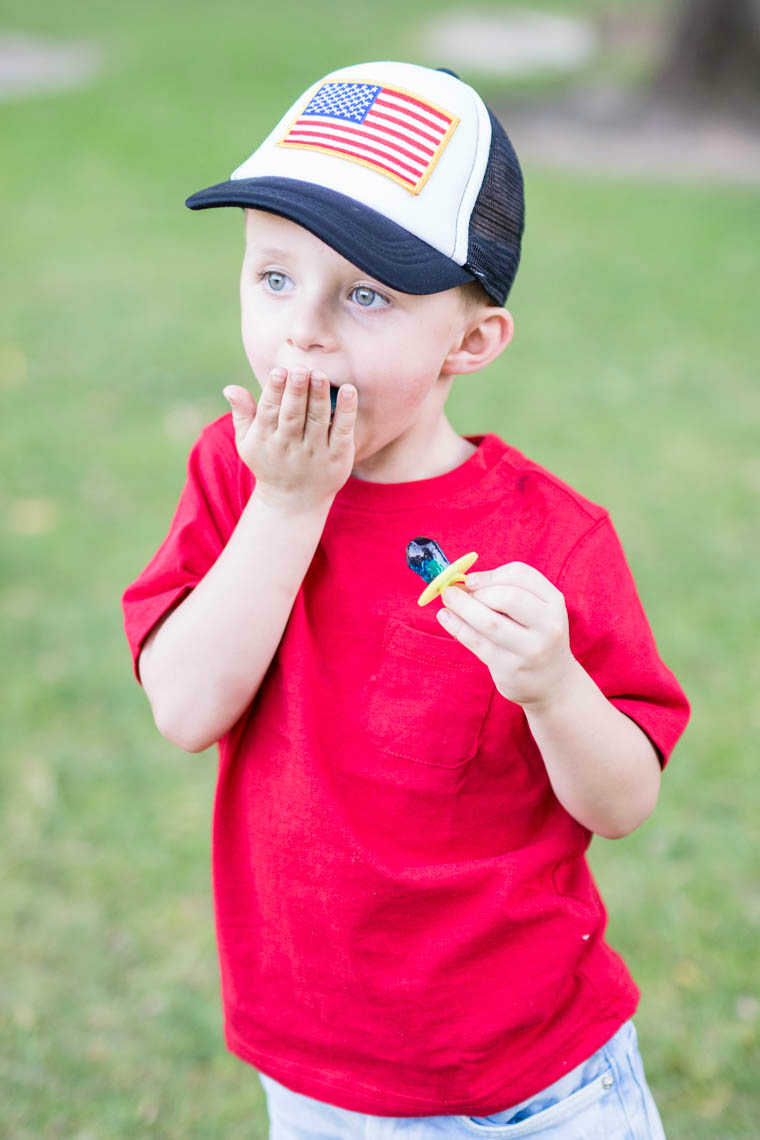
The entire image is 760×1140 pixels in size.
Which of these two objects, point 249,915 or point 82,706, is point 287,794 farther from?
point 82,706

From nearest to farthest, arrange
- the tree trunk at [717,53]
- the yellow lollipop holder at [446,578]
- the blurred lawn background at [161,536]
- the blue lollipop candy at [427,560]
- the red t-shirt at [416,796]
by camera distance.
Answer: the yellow lollipop holder at [446,578] → the blue lollipop candy at [427,560] → the red t-shirt at [416,796] → the blurred lawn background at [161,536] → the tree trunk at [717,53]

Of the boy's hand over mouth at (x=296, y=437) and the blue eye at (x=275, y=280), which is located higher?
the blue eye at (x=275, y=280)

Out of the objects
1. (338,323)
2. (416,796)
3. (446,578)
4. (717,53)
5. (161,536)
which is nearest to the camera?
(446,578)

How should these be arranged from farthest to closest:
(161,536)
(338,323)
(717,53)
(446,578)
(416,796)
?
(717,53), (161,536), (416,796), (338,323), (446,578)

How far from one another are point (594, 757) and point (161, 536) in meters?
3.17

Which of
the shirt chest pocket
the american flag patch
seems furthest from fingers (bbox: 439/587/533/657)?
the american flag patch

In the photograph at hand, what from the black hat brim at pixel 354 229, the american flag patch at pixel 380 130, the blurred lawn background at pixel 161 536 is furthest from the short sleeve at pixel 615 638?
the blurred lawn background at pixel 161 536

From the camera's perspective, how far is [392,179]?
140 centimetres

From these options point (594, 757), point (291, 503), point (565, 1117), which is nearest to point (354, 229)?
point (291, 503)

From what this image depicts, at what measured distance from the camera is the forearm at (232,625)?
55.9 inches

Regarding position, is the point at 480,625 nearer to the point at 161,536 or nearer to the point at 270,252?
the point at 270,252

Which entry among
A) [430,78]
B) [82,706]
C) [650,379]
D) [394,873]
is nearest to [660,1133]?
[394,873]

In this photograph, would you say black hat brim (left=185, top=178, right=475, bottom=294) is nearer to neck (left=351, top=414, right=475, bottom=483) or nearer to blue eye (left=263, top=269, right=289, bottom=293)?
blue eye (left=263, top=269, right=289, bottom=293)

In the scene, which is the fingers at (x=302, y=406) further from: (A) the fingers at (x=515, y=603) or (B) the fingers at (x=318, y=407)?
(A) the fingers at (x=515, y=603)
